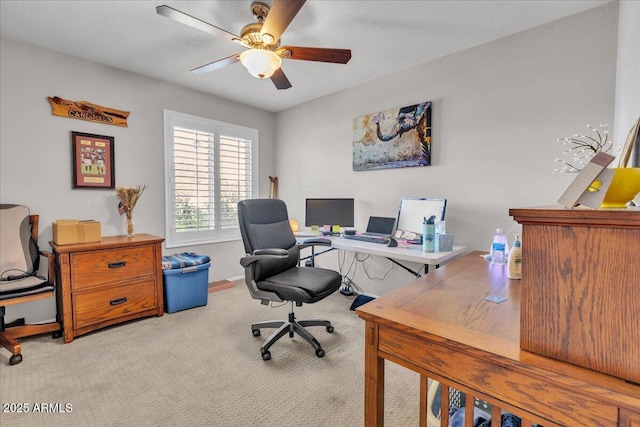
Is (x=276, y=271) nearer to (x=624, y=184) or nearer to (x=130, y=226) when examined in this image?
(x=130, y=226)

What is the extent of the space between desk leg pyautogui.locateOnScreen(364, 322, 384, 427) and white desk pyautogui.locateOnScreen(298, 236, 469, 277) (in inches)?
48.2

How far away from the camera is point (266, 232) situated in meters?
2.35

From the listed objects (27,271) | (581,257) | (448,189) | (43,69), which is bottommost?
(27,271)

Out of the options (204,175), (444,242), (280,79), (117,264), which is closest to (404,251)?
(444,242)

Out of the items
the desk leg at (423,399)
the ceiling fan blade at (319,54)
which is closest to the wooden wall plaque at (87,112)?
the ceiling fan blade at (319,54)

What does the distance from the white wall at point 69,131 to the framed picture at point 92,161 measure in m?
0.05

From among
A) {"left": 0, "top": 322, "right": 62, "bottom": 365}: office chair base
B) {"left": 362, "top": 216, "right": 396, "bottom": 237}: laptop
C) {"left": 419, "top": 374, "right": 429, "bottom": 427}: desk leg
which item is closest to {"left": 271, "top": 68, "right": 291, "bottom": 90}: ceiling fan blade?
{"left": 362, "top": 216, "right": 396, "bottom": 237}: laptop

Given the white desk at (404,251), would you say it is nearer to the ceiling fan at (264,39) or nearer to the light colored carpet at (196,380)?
the light colored carpet at (196,380)

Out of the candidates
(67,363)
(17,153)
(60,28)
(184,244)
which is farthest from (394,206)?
(17,153)

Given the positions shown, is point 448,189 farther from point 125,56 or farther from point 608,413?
point 125,56

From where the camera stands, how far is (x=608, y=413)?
59 cm

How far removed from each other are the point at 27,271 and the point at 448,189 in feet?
12.1

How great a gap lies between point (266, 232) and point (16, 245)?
2017 mm

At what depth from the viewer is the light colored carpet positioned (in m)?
1.54
